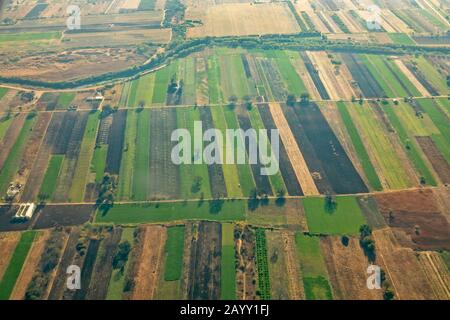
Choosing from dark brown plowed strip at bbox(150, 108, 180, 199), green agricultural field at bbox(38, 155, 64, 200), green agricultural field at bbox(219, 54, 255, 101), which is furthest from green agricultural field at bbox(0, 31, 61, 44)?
green agricultural field at bbox(38, 155, 64, 200)

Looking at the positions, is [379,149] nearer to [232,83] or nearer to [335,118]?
[335,118]

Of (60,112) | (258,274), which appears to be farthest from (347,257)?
(60,112)

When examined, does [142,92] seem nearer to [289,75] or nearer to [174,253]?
[289,75]

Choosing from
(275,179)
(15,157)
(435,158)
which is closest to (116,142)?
(15,157)

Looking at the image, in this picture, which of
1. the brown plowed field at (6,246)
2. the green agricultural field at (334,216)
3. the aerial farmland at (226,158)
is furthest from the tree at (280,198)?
the brown plowed field at (6,246)

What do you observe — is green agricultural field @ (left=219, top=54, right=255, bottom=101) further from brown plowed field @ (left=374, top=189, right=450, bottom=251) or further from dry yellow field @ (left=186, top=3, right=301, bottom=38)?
brown plowed field @ (left=374, top=189, right=450, bottom=251)
